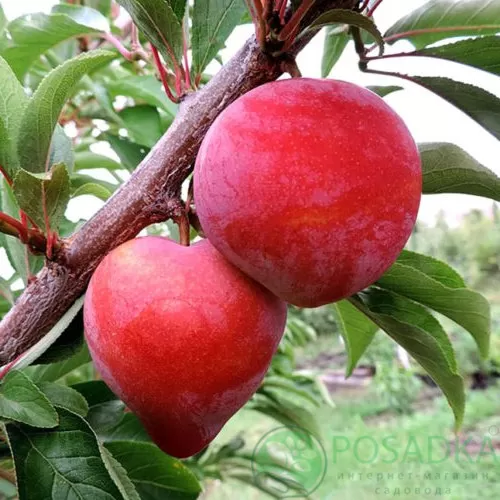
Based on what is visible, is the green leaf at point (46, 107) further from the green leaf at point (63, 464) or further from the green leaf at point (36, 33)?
the green leaf at point (36, 33)

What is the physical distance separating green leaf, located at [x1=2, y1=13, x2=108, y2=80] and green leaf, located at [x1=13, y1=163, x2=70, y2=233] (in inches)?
16.0

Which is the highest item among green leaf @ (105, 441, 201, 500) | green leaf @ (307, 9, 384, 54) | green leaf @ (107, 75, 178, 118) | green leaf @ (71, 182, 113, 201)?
green leaf @ (307, 9, 384, 54)

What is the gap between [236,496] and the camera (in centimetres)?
323

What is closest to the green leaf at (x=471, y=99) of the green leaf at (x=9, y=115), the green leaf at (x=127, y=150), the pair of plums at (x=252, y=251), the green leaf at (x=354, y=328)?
the pair of plums at (x=252, y=251)

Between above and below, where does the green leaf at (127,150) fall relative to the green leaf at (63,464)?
above

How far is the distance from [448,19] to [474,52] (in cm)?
10

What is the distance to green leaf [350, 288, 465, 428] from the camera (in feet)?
1.89

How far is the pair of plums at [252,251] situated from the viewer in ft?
1.32

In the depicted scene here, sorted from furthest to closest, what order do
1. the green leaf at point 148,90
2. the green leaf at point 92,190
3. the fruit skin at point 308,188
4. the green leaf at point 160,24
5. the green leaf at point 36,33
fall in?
the green leaf at point 148,90, the green leaf at point 36,33, the green leaf at point 92,190, the green leaf at point 160,24, the fruit skin at point 308,188

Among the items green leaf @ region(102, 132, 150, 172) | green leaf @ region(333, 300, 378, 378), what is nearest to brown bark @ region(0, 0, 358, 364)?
green leaf @ region(333, 300, 378, 378)

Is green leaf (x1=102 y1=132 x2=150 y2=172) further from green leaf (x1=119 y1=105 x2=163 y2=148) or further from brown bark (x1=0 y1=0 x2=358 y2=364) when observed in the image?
brown bark (x1=0 y1=0 x2=358 y2=364)

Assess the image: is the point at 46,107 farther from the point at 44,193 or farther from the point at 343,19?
the point at 343,19

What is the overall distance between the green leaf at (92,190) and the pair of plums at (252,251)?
272 millimetres

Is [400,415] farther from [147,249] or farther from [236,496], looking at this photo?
[147,249]
